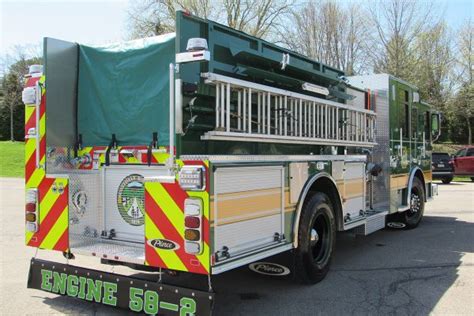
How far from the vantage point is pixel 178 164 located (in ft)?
12.3

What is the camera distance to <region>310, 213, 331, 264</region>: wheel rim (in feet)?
18.0

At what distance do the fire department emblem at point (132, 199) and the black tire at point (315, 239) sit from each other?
5.45 ft

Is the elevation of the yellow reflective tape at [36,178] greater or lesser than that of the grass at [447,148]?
lesser

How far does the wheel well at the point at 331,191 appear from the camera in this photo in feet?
17.8

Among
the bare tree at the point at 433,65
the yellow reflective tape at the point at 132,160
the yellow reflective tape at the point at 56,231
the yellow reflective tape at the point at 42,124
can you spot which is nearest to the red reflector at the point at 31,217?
the yellow reflective tape at the point at 56,231

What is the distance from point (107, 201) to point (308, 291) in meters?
2.36

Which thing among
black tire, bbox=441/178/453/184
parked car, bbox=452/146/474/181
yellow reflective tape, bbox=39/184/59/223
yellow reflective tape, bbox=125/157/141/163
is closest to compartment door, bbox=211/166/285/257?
yellow reflective tape, bbox=125/157/141/163

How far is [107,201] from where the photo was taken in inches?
190

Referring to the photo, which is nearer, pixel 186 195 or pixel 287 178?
pixel 186 195

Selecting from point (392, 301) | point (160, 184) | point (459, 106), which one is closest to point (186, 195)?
point (160, 184)

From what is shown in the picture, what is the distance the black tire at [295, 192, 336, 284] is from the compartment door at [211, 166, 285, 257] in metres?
0.50

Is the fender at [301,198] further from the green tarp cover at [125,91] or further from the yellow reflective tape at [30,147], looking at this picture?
the yellow reflective tape at [30,147]

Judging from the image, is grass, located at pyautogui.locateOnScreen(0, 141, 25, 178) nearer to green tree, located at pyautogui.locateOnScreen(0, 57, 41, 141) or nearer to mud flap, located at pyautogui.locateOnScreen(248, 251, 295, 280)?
green tree, located at pyautogui.locateOnScreen(0, 57, 41, 141)

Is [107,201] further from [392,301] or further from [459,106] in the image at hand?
[459,106]
